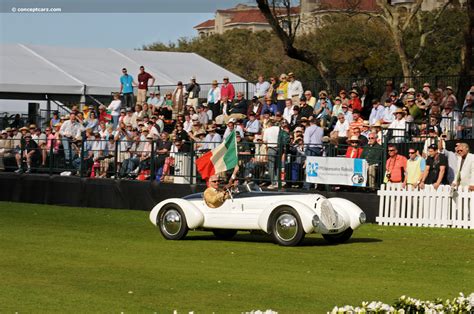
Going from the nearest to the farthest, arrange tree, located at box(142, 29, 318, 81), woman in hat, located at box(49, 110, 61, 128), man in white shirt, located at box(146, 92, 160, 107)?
man in white shirt, located at box(146, 92, 160, 107)
woman in hat, located at box(49, 110, 61, 128)
tree, located at box(142, 29, 318, 81)

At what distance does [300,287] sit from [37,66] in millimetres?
32554

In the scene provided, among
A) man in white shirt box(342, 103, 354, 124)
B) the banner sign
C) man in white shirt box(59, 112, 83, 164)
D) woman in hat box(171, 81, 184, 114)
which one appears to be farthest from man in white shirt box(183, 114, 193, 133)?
the banner sign

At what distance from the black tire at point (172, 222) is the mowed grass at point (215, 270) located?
249 mm

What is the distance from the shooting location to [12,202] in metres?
32.7

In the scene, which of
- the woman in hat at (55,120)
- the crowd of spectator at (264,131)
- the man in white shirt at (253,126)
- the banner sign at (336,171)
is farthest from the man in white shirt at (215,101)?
the banner sign at (336,171)

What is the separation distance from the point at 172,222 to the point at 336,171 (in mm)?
6703

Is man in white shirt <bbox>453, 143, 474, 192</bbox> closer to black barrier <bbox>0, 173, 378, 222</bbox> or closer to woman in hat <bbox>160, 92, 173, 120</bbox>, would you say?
black barrier <bbox>0, 173, 378, 222</bbox>

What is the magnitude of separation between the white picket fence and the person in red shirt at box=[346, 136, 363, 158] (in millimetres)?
1335

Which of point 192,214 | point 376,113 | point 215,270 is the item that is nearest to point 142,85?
point 376,113

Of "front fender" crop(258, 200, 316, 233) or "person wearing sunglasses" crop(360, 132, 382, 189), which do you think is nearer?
"front fender" crop(258, 200, 316, 233)

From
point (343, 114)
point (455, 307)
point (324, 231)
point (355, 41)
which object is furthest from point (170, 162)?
point (355, 41)

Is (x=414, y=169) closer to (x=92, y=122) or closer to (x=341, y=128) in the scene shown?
(x=341, y=128)

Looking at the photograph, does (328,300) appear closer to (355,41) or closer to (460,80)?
(460,80)

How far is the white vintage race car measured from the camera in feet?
59.2
